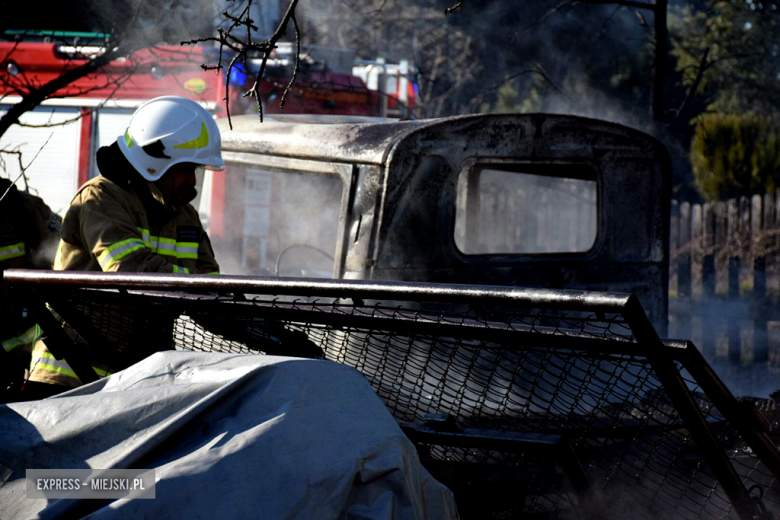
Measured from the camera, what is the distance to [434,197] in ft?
13.1

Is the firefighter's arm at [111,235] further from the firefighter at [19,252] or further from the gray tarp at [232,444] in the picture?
the gray tarp at [232,444]

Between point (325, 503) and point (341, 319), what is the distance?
757 mm

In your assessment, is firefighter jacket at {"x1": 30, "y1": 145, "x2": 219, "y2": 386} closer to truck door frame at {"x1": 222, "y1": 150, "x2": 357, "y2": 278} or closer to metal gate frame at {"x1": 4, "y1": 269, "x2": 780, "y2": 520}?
metal gate frame at {"x1": 4, "y1": 269, "x2": 780, "y2": 520}

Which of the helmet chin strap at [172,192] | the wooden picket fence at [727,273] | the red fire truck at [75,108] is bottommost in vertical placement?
the wooden picket fence at [727,273]

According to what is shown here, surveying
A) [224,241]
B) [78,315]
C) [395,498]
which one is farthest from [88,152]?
[395,498]

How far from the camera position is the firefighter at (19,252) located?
3.55 meters

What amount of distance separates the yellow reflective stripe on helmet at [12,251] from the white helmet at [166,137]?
74 centimetres

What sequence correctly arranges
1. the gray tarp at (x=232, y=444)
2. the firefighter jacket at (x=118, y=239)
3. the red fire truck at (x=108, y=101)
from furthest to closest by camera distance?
1. the red fire truck at (x=108, y=101)
2. the firefighter jacket at (x=118, y=239)
3. the gray tarp at (x=232, y=444)

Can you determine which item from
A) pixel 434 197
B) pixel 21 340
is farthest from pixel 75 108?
pixel 434 197

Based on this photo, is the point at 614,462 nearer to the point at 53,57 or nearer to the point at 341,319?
the point at 341,319

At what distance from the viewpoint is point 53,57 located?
28.7 feet

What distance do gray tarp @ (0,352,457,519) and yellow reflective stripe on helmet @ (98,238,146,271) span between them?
0.97 metres

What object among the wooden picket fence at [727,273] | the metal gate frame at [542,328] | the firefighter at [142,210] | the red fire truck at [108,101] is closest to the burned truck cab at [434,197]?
the firefighter at [142,210]

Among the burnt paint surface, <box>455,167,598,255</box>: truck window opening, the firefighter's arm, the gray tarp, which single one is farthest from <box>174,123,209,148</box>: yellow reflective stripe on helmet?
<box>455,167,598,255</box>: truck window opening
